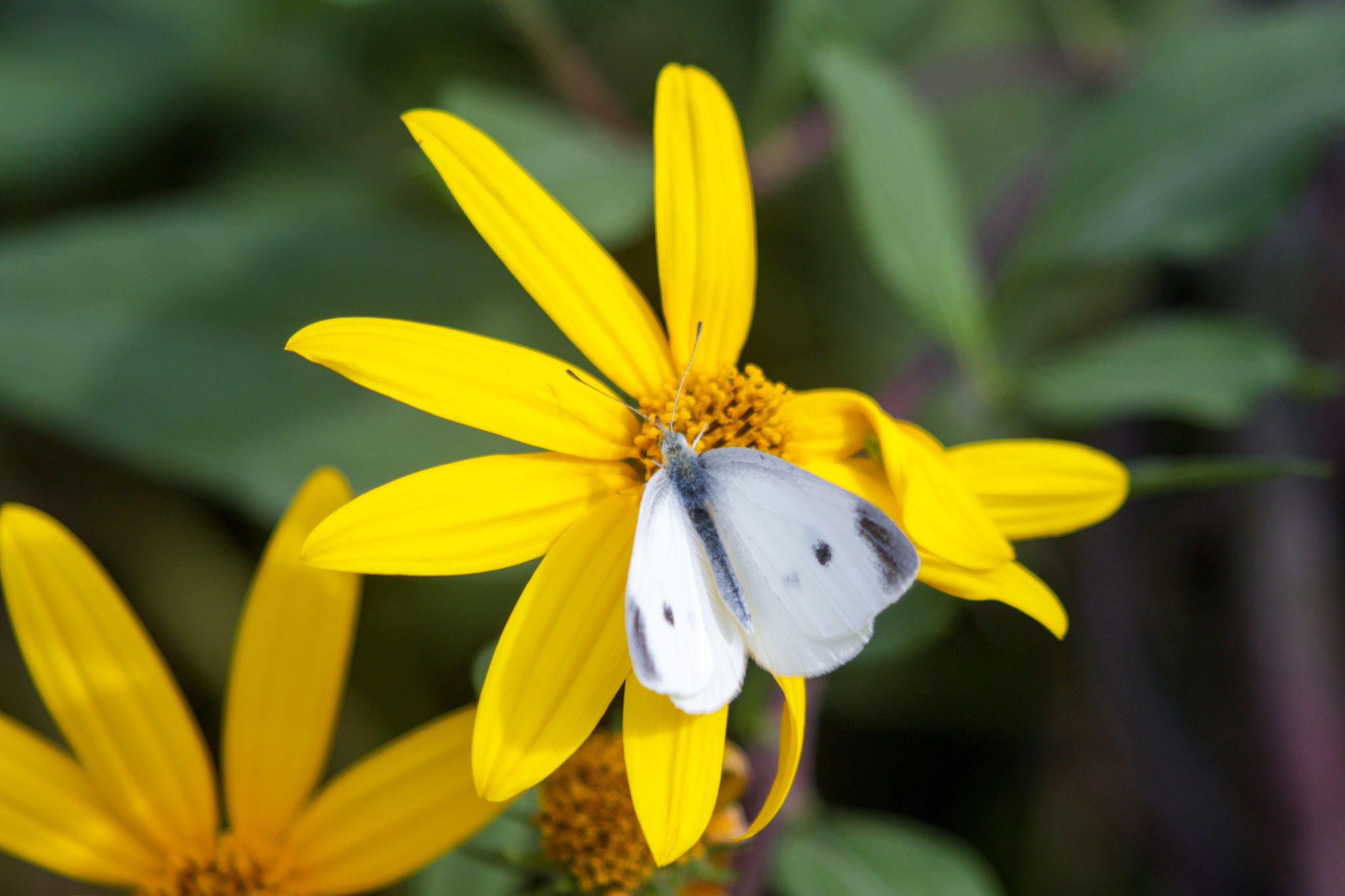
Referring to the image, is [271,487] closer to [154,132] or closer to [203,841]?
[203,841]

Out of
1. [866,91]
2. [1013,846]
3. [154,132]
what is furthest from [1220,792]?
→ [154,132]

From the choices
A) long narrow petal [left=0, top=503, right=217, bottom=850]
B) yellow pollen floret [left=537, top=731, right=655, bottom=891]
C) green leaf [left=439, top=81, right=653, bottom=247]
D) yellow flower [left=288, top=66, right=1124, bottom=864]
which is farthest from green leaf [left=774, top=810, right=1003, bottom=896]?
green leaf [left=439, top=81, right=653, bottom=247]

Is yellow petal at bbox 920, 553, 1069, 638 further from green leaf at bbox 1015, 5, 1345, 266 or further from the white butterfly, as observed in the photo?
green leaf at bbox 1015, 5, 1345, 266

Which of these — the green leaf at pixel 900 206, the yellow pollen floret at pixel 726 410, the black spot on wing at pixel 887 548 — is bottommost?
the black spot on wing at pixel 887 548

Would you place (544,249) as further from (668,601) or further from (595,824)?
(595,824)

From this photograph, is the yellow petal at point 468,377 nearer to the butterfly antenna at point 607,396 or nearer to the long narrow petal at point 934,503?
the butterfly antenna at point 607,396

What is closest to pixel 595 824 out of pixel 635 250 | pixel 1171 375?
pixel 1171 375

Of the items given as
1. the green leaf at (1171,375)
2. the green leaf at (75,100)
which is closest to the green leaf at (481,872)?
the green leaf at (1171,375)
